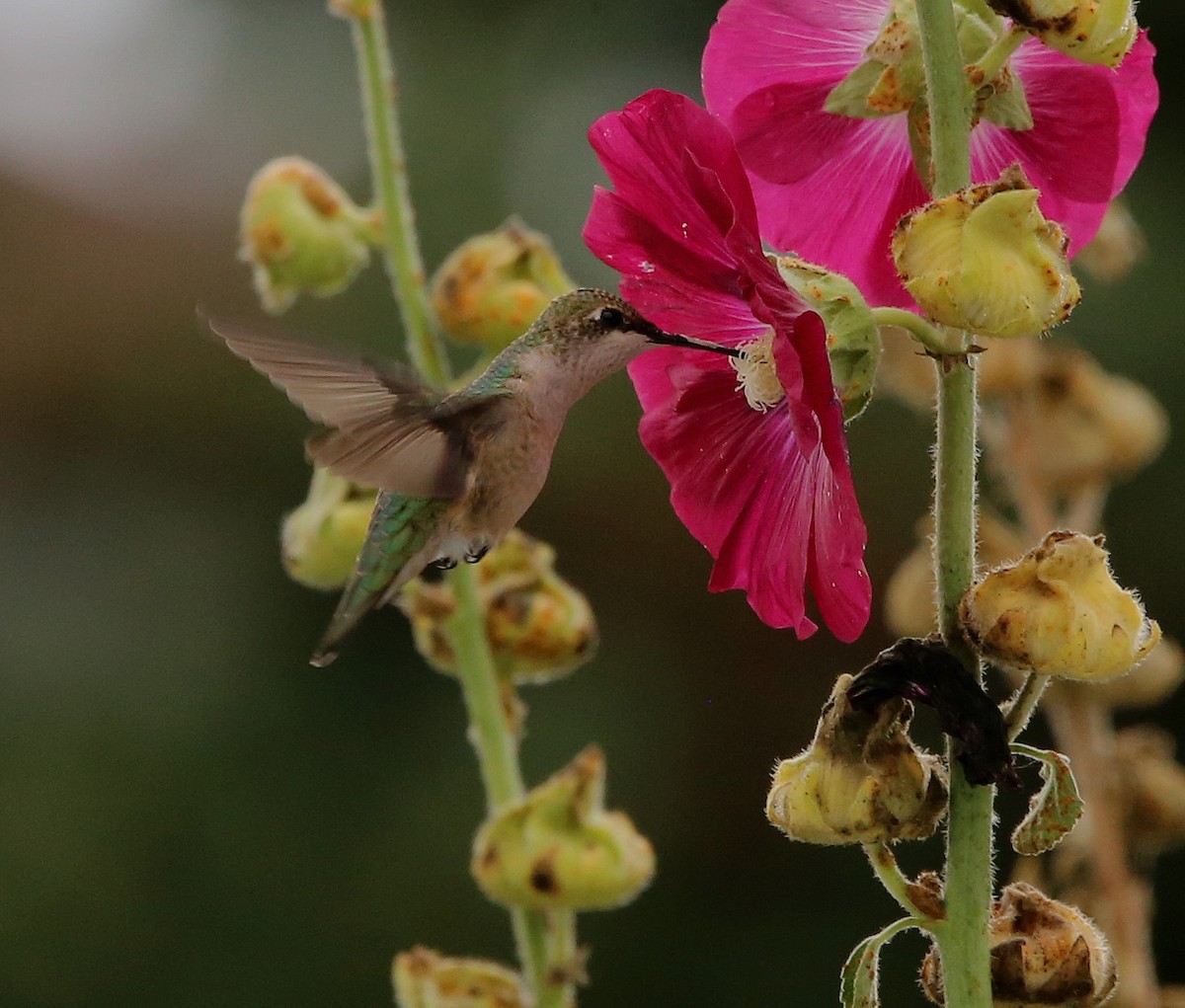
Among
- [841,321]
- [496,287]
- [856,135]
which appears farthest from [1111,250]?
[841,321]

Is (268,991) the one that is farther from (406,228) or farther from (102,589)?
(406,228)

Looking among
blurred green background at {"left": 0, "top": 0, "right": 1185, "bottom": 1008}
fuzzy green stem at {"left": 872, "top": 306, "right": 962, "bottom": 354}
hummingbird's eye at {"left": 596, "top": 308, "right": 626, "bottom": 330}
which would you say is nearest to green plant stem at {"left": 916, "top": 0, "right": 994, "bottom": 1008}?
fuzzy green stem at {"left": 872, "top": 306, "right": 962, "bottom": 354}

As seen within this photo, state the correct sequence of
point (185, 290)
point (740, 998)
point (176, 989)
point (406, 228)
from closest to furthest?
point (406, 228), point (740, 998), point (176, 989), point (185, 290)

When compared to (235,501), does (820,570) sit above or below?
below

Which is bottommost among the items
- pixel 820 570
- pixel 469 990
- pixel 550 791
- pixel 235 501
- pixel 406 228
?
pixel 469 990

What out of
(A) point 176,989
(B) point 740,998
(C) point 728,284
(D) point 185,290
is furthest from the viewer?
(D) point 185,290

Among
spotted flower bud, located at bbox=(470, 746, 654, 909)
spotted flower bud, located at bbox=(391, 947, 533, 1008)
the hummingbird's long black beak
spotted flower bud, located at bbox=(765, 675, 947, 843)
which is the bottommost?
spotted flower bud, located at bbox=(391, 947, 533, 1008)

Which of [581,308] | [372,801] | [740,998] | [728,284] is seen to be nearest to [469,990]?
[581,308]

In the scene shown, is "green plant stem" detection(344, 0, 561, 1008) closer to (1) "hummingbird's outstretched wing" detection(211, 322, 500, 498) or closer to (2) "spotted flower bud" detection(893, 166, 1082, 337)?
(1) "hummingbird's outstretched wing" detection(211, 322, 500, 498)
